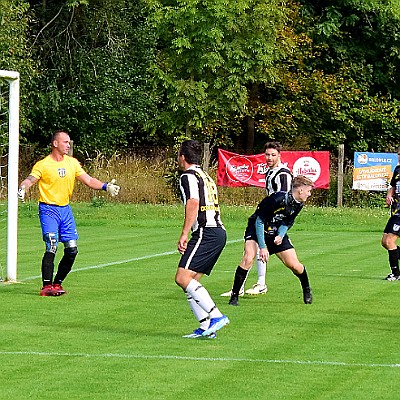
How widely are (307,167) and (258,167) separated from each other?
60.0 inches

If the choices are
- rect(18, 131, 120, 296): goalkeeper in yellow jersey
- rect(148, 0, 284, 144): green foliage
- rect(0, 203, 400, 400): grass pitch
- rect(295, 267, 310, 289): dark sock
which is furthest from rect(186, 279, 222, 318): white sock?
rect(148, 0, 284, 144): green foliage

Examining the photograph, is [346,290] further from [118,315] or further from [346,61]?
[346,61]

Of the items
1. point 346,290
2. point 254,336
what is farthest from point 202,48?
point 254,336

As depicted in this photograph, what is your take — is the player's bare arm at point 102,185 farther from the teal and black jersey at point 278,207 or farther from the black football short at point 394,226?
the black football short at point 394,226

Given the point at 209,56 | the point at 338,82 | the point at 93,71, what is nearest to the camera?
the point at 93,71

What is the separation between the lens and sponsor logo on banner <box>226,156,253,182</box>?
116 feet

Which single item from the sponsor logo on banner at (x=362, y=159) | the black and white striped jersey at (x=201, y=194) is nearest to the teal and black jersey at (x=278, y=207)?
the black and white striped jersey at (x=201, y=194)

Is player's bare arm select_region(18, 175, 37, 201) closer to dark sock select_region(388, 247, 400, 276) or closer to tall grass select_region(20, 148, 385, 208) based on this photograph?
dark sock select_region(388, 247, 400, 276)

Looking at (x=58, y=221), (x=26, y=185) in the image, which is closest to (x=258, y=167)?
(x=58, y=221)

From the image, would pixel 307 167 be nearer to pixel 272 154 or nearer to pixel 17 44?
pixel 17 44

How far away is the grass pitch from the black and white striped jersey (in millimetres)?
1146

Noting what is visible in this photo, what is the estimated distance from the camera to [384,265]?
61.9ft

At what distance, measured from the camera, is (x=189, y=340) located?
10867mm

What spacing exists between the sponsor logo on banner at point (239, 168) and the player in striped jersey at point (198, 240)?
24300 millimetres
